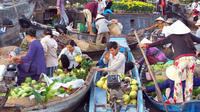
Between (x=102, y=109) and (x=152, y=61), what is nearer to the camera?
(x=102, y=109)

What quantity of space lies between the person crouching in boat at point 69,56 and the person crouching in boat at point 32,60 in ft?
2.06

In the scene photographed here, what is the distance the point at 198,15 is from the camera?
457 inches

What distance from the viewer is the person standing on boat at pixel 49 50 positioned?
189 inches

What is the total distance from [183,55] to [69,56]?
2485 mm

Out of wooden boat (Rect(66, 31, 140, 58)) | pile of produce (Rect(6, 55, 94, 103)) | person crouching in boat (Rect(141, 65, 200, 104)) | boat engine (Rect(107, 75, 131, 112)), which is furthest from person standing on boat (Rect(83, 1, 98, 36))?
boat engine (Rect(107, 75, 131, 112))

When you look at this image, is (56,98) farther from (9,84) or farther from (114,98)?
(114,98)

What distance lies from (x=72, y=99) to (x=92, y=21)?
16.0 ft

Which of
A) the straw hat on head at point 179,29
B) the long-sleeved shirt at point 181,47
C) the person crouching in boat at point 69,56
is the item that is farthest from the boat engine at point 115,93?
the person crouching in boat at point 69,56

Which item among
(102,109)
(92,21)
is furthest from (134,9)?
(102,109)

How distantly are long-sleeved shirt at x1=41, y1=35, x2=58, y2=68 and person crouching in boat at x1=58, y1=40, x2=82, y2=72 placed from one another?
0.19m

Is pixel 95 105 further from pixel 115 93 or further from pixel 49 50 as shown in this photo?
pixel 49 50

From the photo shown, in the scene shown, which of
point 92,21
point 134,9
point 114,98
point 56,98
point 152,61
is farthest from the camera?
point 134,9

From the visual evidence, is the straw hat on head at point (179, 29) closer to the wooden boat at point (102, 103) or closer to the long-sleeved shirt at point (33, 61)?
the wooden boat at point (102, 103)

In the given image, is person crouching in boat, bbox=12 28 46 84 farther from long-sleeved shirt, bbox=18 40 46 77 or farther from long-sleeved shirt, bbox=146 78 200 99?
long-sleeved shirt, bbox=146 78 200 99
